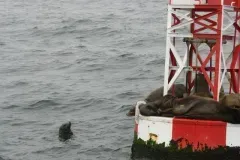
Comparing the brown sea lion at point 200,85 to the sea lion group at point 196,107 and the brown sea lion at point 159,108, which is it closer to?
the sea lion group at point 196,107

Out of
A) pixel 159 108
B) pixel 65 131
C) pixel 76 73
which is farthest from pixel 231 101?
pixel 76 73

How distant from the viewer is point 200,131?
16641 mm

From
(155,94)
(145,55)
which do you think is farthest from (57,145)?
(145,55)

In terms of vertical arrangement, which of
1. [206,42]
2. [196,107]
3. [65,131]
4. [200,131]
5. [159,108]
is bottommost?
[65,131]

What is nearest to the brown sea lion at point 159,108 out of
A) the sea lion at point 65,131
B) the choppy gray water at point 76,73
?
the choppy gray water at point 76,73

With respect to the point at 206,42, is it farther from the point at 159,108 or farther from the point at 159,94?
the point at 159,108

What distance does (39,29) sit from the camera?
4422cm

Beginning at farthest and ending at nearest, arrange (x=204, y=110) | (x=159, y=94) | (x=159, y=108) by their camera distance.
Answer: (x=159, y=94)
(x=159, y=108)
(x=204, y=110)

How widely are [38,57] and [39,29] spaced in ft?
30.6

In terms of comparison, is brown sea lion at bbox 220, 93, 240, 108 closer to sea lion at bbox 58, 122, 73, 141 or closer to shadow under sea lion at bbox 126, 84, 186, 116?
shadow under sea lion at bbox 126, 84, 186, 116

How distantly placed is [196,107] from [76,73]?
14.4 meters

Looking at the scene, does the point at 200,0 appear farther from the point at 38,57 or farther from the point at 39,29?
the point at 39,29

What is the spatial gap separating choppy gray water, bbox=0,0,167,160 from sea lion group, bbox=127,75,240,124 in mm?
2068

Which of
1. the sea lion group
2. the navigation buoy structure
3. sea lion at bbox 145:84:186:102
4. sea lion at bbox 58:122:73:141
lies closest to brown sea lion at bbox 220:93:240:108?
the sea lion group
